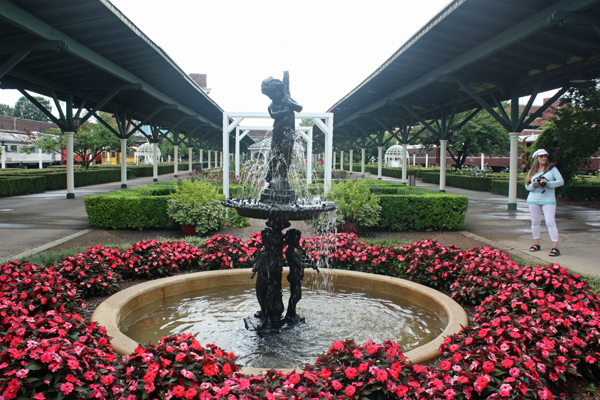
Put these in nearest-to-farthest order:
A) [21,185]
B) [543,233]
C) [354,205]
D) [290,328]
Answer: [290,328] < [543,233] < [354,205] < [21,185]

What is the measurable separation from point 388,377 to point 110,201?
9121 mm

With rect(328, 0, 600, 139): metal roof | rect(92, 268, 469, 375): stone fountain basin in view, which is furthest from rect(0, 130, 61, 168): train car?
rect(92, 268, 469, 375): stone fountain basin

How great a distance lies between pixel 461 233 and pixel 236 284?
6.26 meters

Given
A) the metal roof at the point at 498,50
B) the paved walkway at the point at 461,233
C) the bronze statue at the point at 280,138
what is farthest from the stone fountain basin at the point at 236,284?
the metal roof at the point at 498,50

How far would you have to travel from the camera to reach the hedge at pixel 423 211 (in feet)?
33.6

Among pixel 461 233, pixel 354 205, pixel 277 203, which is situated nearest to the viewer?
pixel 277 203

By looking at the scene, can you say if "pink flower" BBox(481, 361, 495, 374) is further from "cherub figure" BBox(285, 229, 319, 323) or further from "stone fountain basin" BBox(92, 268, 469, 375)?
"cherub figure" BBox(285, 229, 319, 323)

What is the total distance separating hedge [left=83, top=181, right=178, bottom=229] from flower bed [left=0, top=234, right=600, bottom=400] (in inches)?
228

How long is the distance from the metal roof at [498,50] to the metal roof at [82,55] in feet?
23.2

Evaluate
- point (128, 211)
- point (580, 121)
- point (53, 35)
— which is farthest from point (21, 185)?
point (580, 121)

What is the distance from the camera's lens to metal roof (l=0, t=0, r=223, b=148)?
8406 mm

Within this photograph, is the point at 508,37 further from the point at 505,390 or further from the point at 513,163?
the point at 505,390

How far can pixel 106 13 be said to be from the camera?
878cm

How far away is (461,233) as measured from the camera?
9.77 meters
